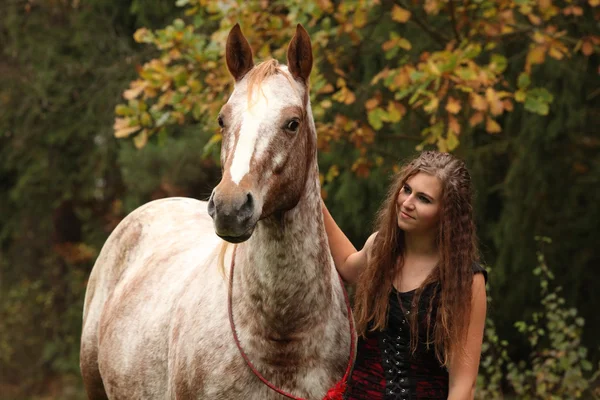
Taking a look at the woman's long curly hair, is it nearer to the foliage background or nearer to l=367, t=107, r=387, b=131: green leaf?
the foliage background

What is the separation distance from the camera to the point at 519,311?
7.02 metres

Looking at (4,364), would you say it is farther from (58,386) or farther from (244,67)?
(244,67)

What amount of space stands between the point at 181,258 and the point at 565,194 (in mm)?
3877

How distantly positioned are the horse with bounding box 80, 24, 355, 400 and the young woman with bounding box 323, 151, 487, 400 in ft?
0.47

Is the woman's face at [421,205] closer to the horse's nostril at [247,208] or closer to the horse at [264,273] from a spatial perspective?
the horse at [264,273]

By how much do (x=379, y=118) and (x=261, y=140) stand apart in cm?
268

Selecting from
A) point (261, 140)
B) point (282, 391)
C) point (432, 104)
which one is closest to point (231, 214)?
point (261, 140)

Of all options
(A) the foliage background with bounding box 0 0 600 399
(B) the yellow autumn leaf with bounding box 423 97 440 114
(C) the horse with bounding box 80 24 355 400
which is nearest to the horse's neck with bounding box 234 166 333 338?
(C) the horse with bounding box 80 24 355 400

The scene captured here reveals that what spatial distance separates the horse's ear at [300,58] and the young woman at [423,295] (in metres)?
0.55

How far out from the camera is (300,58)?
3.12m

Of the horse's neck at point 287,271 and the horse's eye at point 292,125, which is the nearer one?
the horse's eye at point 292,125

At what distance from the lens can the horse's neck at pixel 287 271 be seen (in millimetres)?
3029

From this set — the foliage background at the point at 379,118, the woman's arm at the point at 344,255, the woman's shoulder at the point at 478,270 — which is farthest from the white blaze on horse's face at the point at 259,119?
the foliage background at the point at 379,118

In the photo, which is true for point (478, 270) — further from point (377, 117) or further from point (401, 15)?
point (401, 15)
